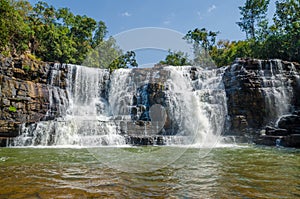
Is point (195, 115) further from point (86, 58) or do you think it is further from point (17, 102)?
point (86, 58)

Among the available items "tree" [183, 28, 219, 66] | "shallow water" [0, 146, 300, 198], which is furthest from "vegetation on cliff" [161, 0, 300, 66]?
"shallow water" [0, 146, 300, 198]

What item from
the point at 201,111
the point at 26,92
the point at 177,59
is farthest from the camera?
the point at 177,59

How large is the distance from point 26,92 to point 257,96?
14.7 meters

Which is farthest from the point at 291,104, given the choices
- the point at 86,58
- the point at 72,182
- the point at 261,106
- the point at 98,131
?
the point at 86,58

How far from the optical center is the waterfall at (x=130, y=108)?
1034cm

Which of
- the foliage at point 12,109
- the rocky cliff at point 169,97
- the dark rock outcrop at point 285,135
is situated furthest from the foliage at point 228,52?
the foliage at point 12,109

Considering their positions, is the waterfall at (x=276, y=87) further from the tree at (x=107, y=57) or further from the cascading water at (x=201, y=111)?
the tree at (x=107, y=57)

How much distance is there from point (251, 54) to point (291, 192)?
2656 centimetres

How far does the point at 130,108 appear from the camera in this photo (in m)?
15.2

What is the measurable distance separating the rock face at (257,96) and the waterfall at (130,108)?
0.82m

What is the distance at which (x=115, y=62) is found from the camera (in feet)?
106

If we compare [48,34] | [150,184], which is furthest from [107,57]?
[150,184]

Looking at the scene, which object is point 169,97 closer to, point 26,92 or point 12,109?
point 26,92

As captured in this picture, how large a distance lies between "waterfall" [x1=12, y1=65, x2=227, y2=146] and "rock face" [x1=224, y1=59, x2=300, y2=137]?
0.82 metres
